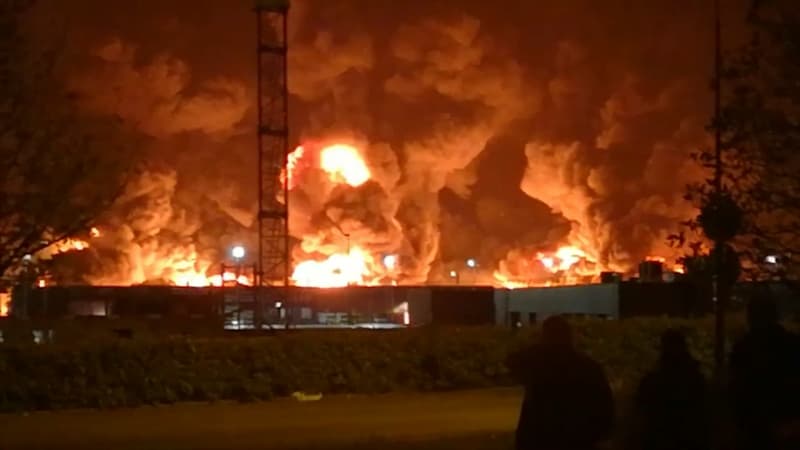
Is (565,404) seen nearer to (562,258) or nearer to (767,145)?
(767,145)

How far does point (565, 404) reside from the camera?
9445 millimetres

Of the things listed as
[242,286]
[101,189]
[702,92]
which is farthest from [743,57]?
[702,92]

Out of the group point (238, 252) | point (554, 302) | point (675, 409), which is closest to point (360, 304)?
point (238, 252)

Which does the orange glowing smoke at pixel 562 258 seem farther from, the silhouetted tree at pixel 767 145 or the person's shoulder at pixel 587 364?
the person's shoulder at pixel 587 364

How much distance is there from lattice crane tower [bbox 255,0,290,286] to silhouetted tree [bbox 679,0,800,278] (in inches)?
1701

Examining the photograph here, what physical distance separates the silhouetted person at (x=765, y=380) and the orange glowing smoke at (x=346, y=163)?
66900mm

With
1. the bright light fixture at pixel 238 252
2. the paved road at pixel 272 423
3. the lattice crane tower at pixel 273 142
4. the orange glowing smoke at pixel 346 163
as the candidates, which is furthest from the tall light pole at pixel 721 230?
the orange glowing smoke at pixel 346 163

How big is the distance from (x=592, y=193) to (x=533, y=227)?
745 cm

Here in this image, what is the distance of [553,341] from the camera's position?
964 centimetres

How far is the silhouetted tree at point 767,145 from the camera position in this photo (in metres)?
16.6

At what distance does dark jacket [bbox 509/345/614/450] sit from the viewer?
941cm

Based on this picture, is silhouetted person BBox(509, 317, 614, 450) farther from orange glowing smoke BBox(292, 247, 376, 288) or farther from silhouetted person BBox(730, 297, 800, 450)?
orange glowing smoke BBox(292, 247, 376, 288)

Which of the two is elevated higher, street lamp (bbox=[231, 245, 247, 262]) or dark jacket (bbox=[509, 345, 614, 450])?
street lamp (bbox=[231, 245, 247, 262])

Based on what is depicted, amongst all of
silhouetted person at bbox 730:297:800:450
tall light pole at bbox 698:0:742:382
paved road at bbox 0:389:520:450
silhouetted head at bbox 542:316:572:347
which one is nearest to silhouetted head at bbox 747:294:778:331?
silhouetted person at bbox 730:297:800:450
